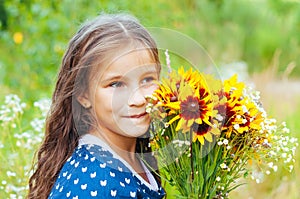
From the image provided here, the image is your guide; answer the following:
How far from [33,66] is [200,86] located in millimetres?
3282

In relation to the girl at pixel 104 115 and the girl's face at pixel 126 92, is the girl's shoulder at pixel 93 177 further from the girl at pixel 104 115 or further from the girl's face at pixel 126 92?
the girl's face at pixel 126 92

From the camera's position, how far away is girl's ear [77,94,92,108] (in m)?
2.32

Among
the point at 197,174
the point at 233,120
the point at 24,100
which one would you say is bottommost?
the point at 24,100

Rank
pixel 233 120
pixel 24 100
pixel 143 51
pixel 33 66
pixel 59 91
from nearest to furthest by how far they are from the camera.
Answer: pixel 233 120
pixel 143 51
pixel 59 91
pixel 24 100
pixel 33 66

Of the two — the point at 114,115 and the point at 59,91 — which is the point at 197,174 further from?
the point at 59,91

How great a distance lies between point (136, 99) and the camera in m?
2.14

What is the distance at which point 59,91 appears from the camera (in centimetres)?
247

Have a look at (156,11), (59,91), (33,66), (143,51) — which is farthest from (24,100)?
(143,51)

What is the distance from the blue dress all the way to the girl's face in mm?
103

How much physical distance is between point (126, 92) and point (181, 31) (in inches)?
165

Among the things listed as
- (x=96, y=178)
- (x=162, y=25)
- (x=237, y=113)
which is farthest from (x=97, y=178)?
(x=162, y=25)

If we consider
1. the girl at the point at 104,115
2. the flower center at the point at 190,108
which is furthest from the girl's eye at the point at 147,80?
the flower center at the point at 190,108

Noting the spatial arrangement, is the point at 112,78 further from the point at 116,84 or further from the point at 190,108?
the point at 190,108

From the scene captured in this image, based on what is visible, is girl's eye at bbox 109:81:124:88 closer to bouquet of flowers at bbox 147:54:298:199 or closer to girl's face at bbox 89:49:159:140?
girl's face at bbox 89:49:159:140
